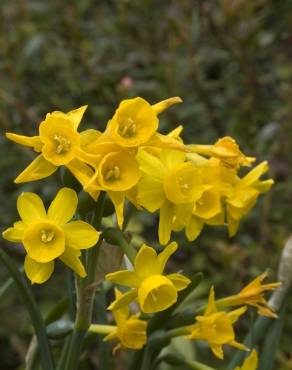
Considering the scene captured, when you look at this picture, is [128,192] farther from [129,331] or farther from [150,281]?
[129,331]

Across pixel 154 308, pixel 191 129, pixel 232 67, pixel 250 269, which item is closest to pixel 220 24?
pixel 232 67

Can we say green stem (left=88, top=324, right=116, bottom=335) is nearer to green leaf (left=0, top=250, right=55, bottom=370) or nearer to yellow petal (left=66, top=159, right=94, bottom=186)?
green leaf (left=0, top=250, right=55, bottom=370)

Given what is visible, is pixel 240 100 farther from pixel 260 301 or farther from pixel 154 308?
pixel 154 308

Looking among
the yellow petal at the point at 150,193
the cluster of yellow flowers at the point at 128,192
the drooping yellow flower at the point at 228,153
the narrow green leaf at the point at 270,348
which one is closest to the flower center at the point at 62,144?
the cluster of yellow flowers at the point at 128,192

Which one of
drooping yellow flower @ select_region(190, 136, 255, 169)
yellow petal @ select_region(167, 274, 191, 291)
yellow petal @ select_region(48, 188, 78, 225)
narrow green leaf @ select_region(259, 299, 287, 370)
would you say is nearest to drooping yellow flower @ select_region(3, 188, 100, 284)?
yellow petal @ select_region(48, 188, 78, 225)

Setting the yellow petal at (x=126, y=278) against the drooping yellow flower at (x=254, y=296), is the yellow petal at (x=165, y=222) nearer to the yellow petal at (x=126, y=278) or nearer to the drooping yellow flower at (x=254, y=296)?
the yellow petal at (x=126, y=278)
